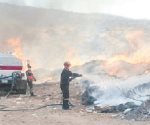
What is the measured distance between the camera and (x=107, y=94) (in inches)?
625

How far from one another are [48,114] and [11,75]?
21.3 feet

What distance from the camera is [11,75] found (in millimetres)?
20641

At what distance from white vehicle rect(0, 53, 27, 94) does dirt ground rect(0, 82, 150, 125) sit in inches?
36.6

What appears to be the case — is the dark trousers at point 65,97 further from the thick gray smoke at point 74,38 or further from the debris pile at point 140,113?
the thick gray smoke at point 74,38

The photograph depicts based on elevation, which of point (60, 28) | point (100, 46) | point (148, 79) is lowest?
point (148, 79)

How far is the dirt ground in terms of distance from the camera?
1305cm

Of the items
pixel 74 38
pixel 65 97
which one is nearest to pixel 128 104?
pixel 65 97

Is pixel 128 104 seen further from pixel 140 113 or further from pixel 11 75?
pixel 11 75

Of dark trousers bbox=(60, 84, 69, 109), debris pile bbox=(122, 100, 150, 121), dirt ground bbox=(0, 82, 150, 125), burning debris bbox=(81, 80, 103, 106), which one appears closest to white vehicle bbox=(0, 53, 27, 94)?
dirt ground bbox=(0, 82, 150, 125)

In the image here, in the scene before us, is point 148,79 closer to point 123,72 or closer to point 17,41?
point 123,72

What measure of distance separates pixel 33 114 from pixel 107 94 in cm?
277

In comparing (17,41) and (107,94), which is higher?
(17,41)

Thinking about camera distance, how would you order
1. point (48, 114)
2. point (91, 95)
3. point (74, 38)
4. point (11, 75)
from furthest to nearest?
point (74, 38), point (11, 75), point (91, 95), point (48, 114)

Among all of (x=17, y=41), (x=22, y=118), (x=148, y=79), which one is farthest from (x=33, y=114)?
(x=17, y=41)
